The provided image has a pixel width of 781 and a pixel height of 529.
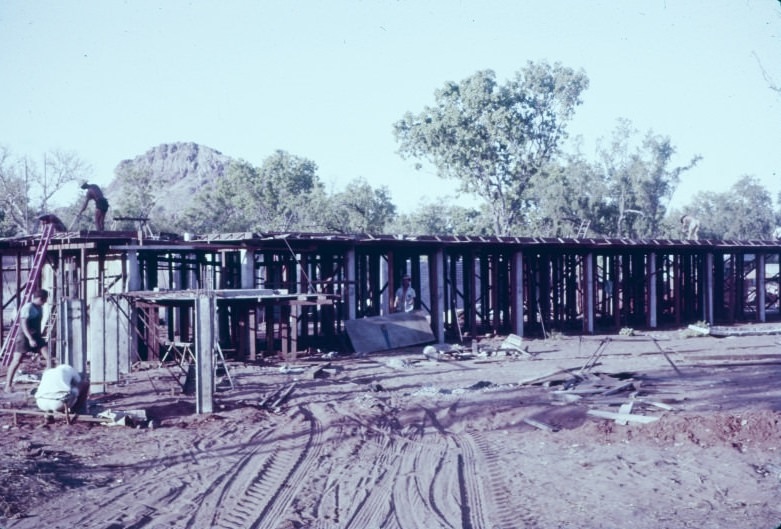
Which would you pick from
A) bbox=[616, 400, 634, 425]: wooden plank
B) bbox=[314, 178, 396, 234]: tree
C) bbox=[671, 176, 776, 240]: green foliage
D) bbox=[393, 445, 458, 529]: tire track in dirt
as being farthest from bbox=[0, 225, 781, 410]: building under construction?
bbox=[671, 176, 776, 240]: green foliage

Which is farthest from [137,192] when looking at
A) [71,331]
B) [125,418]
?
[125,418]

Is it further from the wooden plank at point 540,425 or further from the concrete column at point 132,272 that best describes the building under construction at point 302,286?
the wooden plank at point 540,425

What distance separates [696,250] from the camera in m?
26.3

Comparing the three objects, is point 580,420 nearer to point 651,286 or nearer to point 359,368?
point 359,368

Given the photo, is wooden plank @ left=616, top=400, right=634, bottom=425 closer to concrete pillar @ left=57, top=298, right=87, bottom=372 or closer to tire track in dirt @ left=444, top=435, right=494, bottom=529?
tire track in dirt @ left=444, top=435, right=494, bottom=529

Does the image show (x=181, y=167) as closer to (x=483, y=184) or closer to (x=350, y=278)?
(x=483, y=184)

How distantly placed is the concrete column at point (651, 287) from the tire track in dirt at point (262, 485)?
18.4 m

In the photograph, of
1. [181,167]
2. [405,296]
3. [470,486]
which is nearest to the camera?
[470,486]

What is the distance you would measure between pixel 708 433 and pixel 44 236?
13.8 metres

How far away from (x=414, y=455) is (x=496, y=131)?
31853 mm

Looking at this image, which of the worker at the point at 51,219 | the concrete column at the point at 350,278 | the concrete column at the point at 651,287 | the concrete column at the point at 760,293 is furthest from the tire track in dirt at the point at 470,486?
the concrete column at the point at 760,293

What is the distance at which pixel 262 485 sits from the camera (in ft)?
24.1

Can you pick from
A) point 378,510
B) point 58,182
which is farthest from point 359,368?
point 58,182

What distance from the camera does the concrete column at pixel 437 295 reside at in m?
20.7
